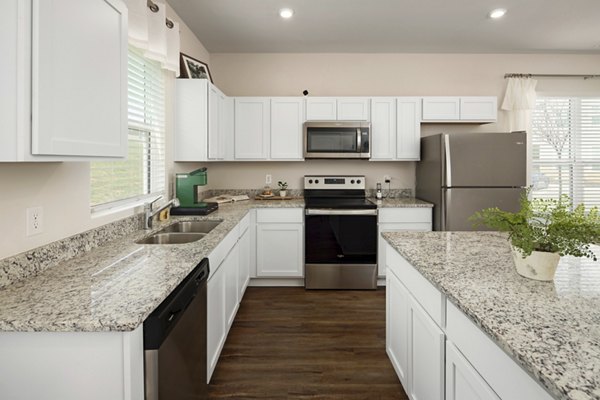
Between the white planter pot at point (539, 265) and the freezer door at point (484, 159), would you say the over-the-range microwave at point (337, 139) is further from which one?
the white planter pot at point (539, 265)

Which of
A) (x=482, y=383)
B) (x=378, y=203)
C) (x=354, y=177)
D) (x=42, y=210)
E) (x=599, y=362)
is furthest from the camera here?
(x=354, y=177)

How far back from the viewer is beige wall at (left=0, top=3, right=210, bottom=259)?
4.39ft

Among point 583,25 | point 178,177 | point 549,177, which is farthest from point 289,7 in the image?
point 549,177

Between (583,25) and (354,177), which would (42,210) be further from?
(583,25)

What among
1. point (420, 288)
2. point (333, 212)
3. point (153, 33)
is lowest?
point (420, 288)

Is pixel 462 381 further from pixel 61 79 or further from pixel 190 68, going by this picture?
pixel 190 68

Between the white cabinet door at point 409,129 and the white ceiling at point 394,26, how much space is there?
64 centimetres

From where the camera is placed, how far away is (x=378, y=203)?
12.5 feet

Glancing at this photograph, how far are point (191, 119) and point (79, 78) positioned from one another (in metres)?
2.07

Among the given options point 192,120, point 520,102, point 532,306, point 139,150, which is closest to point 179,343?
point 532,306

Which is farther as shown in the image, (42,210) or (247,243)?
(247,243)

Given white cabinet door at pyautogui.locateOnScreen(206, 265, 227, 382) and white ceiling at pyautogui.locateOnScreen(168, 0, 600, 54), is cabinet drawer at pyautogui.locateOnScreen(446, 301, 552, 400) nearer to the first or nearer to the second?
white cabinet door at pyautogui.locateOnScreen(206, 265, 227, 382)

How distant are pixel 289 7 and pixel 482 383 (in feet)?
9.78

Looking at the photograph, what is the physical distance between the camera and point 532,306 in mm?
1062
